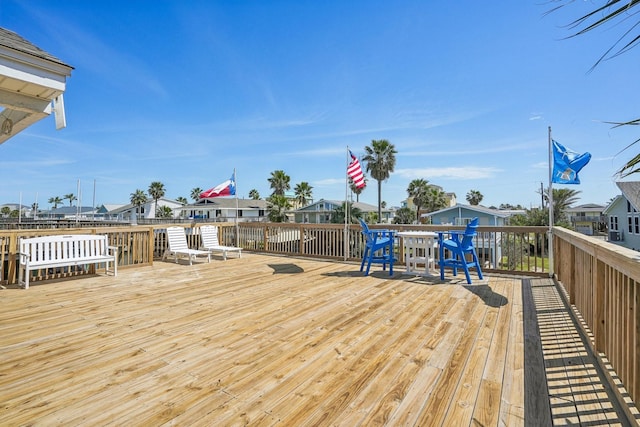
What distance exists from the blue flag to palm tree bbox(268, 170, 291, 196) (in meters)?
35.7

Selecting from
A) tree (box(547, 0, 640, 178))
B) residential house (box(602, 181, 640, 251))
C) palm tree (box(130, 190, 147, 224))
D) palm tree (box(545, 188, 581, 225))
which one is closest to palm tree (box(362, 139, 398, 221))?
palm tree (box(545, 188, 581, 225))

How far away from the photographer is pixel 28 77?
111 inches

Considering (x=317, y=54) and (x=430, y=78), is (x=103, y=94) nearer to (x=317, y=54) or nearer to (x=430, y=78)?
(x=317, y=54)

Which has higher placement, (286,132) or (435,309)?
(286,132)

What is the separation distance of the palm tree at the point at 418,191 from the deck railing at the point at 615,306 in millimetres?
37202

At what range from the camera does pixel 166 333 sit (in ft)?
9.05

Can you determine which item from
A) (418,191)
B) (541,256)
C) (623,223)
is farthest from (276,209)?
(623,223)

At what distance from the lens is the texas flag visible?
321 inches

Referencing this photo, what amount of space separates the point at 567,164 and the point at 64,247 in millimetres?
8626

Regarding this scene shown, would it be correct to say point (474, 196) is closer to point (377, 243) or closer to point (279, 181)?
point (279, 181)

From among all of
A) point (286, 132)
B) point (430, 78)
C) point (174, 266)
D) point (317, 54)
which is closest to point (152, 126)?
point (286, 132)

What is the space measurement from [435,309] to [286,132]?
17889 millimetres

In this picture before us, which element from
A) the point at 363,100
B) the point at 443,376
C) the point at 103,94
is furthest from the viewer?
the point at 103,94

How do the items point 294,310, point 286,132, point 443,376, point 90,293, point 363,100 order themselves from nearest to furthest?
→ point 443,376 → point 294,310 → point 90,293 → point 363,100 → point 286,132
